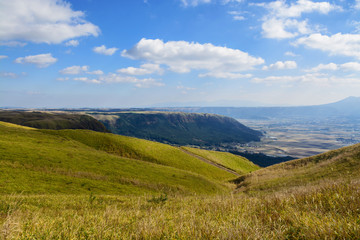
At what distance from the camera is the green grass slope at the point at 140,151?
200 feet

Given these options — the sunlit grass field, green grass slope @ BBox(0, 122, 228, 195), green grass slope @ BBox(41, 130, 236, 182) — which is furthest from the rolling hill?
green grass slope @ BBox(41, 130, 236, 182)

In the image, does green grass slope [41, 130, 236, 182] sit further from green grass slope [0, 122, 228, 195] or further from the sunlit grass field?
green grass slope [0, 122, 228, 195]

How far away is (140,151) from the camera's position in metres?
64.4

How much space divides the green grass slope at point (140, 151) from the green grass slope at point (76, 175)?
619 inches

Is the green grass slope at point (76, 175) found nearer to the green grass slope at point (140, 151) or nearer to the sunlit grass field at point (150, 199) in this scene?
the sunlit grass field at point (150, 199)

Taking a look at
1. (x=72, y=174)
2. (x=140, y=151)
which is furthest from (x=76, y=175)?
(x=140, y=151)

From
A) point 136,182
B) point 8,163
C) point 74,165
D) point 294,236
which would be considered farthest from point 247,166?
point 294,236

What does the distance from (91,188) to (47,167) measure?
1028 centimetres

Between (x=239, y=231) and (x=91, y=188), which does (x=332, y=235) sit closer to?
(x=239, y=231)

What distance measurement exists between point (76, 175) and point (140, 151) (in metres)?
33.2

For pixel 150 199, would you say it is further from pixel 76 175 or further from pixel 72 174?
pixel 72 174

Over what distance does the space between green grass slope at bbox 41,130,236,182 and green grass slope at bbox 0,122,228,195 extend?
15711 millimetres

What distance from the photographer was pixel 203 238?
13.0 ft

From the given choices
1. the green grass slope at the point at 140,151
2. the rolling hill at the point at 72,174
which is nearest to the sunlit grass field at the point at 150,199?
the rolling hill at the point at 72,174
